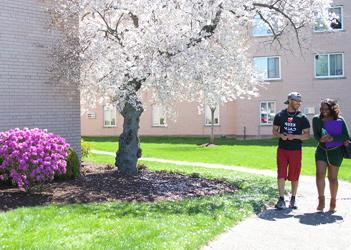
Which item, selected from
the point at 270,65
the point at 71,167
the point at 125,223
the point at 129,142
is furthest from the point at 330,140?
the point at 270,65

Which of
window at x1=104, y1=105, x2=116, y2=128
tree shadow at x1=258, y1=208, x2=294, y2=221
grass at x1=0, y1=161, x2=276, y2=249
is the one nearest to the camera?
grass at x1=0, y1=161, x2=276, y2=249

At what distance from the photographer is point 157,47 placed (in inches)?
414

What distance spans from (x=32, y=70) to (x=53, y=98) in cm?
91

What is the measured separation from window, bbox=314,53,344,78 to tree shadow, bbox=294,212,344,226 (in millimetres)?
22999

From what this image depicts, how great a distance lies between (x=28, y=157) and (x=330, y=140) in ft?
15.8

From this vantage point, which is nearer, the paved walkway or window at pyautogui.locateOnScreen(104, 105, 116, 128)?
the paved walkway

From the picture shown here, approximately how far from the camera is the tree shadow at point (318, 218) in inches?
312

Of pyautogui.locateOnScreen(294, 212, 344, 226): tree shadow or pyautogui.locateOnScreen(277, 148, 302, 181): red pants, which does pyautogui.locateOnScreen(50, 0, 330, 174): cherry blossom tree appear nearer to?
pyautogui.locateOnScreen(277, 148, 302, 181): red pants

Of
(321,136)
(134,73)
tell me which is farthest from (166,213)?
(134,73)

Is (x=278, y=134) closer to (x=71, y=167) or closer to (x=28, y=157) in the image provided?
(x=28, y=157)

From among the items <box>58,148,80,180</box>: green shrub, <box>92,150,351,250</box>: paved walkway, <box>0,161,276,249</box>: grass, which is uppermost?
<box>58,148,80,180</box>: green shrub

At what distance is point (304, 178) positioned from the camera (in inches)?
540

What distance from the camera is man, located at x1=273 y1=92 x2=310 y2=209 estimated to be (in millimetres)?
8727

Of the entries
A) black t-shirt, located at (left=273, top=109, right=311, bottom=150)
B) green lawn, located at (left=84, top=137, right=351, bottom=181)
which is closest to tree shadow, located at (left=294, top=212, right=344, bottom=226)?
black t-shirt, located at (left=273, top=109, right=311, bottom=150)
